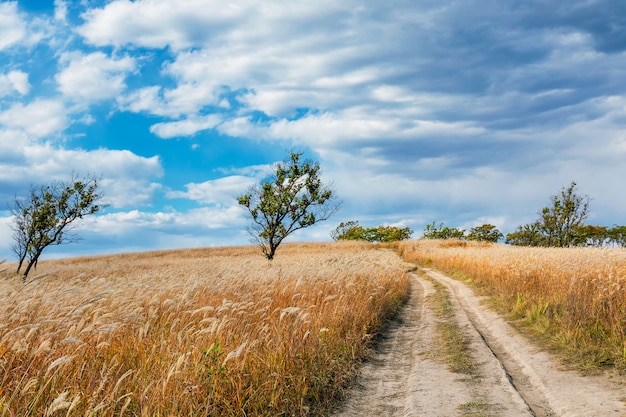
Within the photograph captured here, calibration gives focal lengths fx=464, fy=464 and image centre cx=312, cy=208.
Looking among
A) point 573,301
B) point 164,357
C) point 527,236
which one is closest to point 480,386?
point 164,357

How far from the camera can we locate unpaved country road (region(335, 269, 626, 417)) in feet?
22.5

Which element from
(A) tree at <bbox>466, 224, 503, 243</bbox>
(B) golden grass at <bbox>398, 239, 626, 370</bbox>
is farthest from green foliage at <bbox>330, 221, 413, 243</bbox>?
(B) golden grass at <bbox>398, 239, 626, 370</bbox>

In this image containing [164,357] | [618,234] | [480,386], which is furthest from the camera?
[618,234]

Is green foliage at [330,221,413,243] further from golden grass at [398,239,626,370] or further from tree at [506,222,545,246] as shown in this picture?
golden grass at [398,239,626,370]

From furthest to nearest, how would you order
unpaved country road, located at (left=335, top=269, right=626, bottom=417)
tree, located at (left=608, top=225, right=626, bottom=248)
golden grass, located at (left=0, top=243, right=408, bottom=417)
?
tree, located at (left=608, top=225, right=626, bottom=248) → unpaved country road, located at (left=335, top=269, right=626, bottom=417) → golden grass, located at (left=0, top=243, right=408, bottom=417)

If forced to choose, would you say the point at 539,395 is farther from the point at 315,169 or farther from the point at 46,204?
the point at 46,204

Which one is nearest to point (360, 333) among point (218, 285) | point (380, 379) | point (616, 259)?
point (380, 379)

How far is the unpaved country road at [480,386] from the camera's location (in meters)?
6.87

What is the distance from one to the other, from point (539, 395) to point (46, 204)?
32333 mm

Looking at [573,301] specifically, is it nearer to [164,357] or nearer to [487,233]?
[164,357]

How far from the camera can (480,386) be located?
25.8ft

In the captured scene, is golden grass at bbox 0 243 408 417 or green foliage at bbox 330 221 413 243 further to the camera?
green foliage at bbox 330 221 413 243

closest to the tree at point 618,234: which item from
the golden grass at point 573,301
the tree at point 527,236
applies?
the tree at point 527,236

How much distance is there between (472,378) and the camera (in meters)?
8.36
